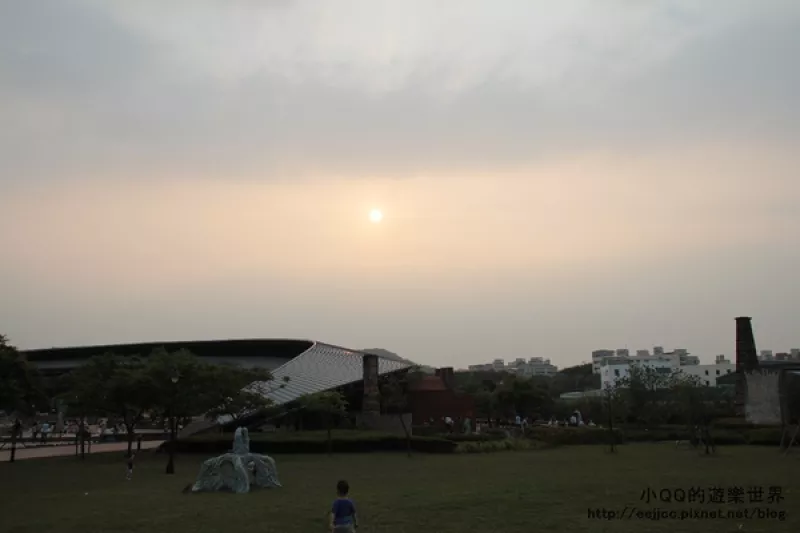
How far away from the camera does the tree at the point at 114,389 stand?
96.0ft

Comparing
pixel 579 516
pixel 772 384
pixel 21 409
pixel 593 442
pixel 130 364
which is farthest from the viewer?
pixel 772 384

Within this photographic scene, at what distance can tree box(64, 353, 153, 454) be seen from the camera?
29266 mm

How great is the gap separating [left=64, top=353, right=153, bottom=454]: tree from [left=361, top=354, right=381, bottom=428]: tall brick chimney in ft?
46.0

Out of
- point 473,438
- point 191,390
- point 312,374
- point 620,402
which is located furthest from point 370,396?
point 191,390

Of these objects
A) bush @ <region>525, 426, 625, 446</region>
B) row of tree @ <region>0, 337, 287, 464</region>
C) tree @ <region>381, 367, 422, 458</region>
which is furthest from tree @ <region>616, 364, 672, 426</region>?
row of tree @ <region>0, 337, 287, 464</region>

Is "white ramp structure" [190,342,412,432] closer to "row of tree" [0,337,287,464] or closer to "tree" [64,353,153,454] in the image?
"row of tree" [0,337,287,464]

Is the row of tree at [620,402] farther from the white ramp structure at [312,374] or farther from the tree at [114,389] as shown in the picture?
the tree at [114,389]

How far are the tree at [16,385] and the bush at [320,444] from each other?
6802 millimetres

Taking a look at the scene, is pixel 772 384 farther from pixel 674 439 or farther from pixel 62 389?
pixel 62 389

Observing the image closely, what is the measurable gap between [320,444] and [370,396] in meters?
11.1

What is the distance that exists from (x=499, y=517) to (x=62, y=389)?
37241 millimetres

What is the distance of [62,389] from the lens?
43.7 m

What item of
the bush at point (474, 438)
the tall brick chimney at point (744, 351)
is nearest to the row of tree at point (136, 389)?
the bush at point (474, 438)

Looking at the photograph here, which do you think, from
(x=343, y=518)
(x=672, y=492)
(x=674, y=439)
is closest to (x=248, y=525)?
(x=343, y=518)
